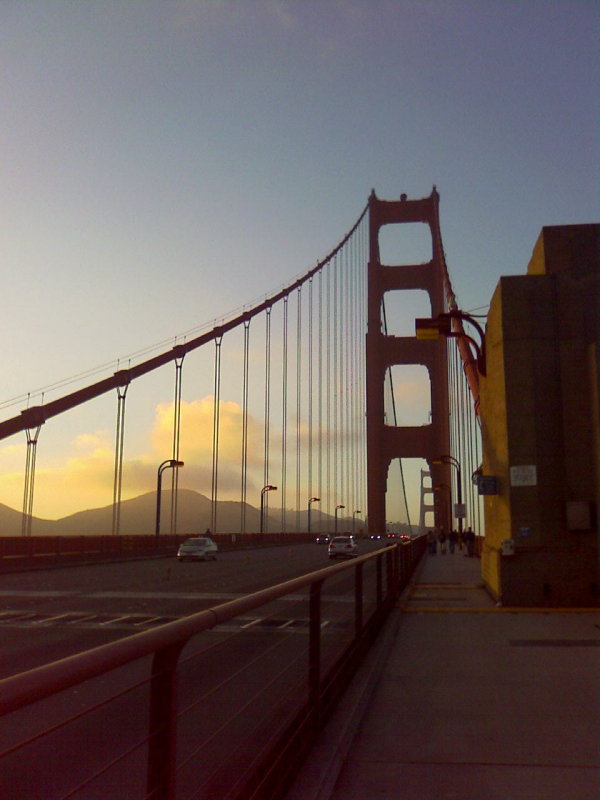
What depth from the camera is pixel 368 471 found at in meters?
74.6

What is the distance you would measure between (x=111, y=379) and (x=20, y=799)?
51.5 m

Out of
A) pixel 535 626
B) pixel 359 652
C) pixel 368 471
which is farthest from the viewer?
pixel 368 471

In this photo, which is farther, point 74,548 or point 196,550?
point 196,550

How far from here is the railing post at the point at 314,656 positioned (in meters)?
5.17

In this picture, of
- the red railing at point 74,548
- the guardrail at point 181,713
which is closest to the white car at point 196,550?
the red railing at point 74,548

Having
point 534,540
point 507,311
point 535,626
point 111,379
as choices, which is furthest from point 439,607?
point 111,379

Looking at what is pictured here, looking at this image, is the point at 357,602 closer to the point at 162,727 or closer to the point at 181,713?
the point at 181,713

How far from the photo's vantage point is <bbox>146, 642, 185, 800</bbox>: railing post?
274cm

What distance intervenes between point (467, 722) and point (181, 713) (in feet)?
10.8

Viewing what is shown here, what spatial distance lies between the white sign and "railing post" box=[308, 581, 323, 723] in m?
8.35

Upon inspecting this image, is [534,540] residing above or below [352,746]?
above

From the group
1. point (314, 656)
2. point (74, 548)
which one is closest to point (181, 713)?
point (314, 656)

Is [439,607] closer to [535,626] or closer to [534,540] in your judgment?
[534,540]

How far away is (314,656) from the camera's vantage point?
17.3 feet
